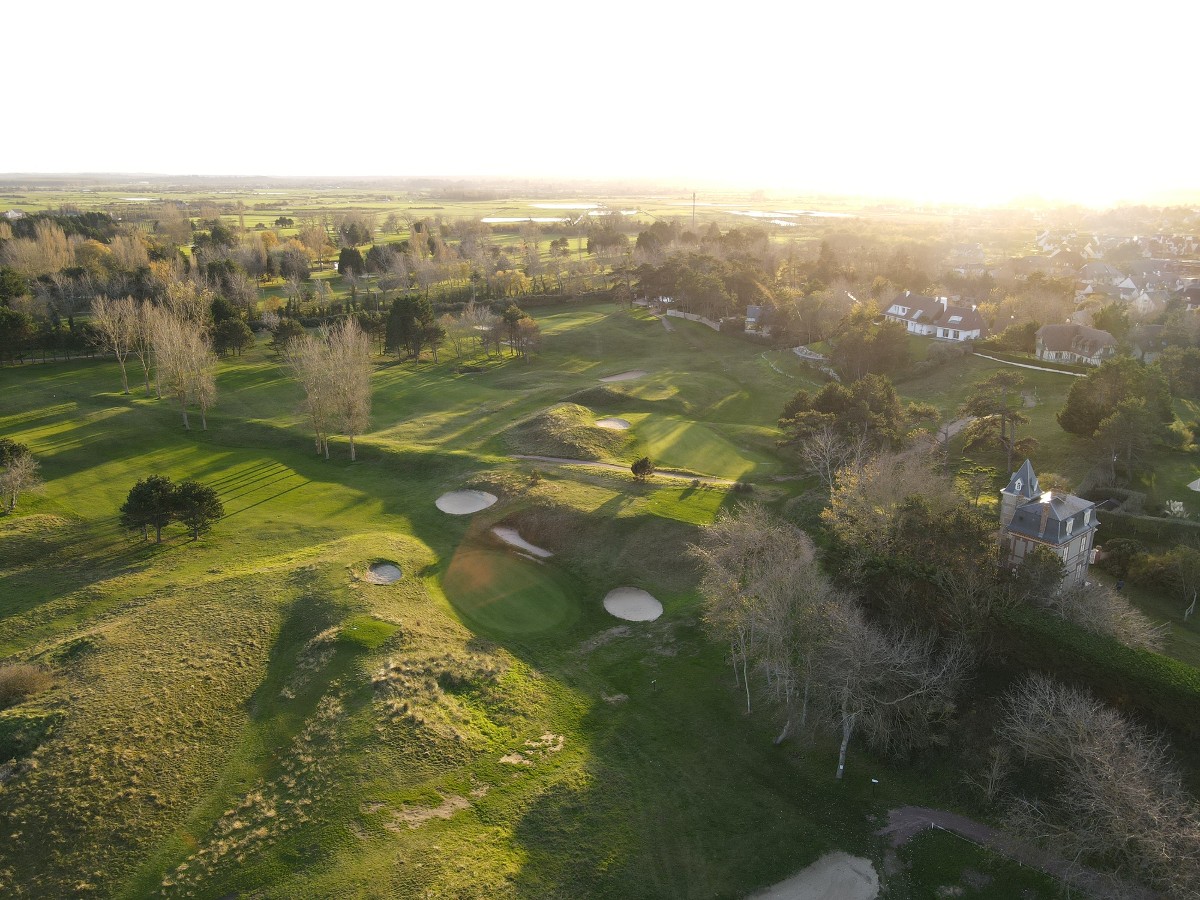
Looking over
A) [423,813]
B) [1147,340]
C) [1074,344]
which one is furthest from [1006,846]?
[1147,340]

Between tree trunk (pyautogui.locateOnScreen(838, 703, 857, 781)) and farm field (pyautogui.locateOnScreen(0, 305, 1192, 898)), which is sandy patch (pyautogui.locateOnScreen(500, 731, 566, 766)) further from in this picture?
tree trunk (pyautogui.locateOnScreen(838, 703, 857, 781))

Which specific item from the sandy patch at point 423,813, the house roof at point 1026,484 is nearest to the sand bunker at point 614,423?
the house roof at point 1026,484

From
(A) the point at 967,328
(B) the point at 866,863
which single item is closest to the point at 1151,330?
(A) the point at 967,328

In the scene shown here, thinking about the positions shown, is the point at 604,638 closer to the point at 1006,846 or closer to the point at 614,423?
the point at 1006,846

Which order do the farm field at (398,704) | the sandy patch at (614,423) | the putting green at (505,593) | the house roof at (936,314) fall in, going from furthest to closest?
the house roof at (936,314), the sandy patch at (614,423), the putting green at (505,593), the farm field at (398,704)

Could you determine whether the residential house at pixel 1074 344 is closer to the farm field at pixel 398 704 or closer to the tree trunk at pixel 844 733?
the farm field at pixel 398 704

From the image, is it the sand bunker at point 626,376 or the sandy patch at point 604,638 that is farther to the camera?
the sand bunker at point 626,376

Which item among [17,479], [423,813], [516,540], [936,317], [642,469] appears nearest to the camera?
[423,813]
